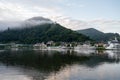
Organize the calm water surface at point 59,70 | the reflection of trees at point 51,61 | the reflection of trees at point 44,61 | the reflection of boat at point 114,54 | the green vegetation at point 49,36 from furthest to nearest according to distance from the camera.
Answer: the green vegetation at point 49,36 < the reflection of boat at point 114,54 < the reflection of trees at point 51,61 < the reflection of trees at point 44,61 < the calm water surface at point 59,70

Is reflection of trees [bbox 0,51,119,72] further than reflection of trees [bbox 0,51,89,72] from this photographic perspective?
Yes

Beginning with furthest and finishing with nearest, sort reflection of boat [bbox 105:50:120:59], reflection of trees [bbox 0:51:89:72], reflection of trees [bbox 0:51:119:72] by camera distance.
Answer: reflection of boat [bbox 105:50:120:59]
reflection of trees [bbox 0:51:119:72]
reflection of trees [bbox 0:51:89:72]

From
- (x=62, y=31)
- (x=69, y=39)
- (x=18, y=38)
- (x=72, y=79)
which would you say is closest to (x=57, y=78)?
(x=72, y=79)

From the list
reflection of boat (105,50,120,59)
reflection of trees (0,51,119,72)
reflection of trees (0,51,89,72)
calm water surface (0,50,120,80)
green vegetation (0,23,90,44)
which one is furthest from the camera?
green vegetation (0,23,90,44)

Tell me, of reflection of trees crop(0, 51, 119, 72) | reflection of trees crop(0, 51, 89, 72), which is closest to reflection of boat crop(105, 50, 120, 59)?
reflection of trees crop(0, 51, 119, 72)

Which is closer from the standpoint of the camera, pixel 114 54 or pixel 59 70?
pixel 59 70

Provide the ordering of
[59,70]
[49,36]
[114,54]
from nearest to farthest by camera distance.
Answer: [59,70] → [114,54] → [49,36]

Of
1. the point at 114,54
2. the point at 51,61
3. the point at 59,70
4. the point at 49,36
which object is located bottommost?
the point at 59,70

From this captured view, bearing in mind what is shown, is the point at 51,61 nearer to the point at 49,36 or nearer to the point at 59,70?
the point at 59,70

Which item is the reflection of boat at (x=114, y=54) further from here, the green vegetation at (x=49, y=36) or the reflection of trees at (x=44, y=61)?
the green vegetation at (x=49, y=36)

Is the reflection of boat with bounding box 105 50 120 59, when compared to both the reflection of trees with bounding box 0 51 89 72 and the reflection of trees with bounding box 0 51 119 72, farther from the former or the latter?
the reflection of trees with bounding box 0 51 89 72

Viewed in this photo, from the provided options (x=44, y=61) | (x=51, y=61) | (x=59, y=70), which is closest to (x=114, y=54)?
(x=51, y=61)

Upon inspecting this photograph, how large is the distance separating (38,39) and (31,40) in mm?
4970

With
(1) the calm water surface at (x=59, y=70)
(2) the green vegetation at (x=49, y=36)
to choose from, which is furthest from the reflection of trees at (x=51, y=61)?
(2) the green vegetation at (x=49, y=36)
